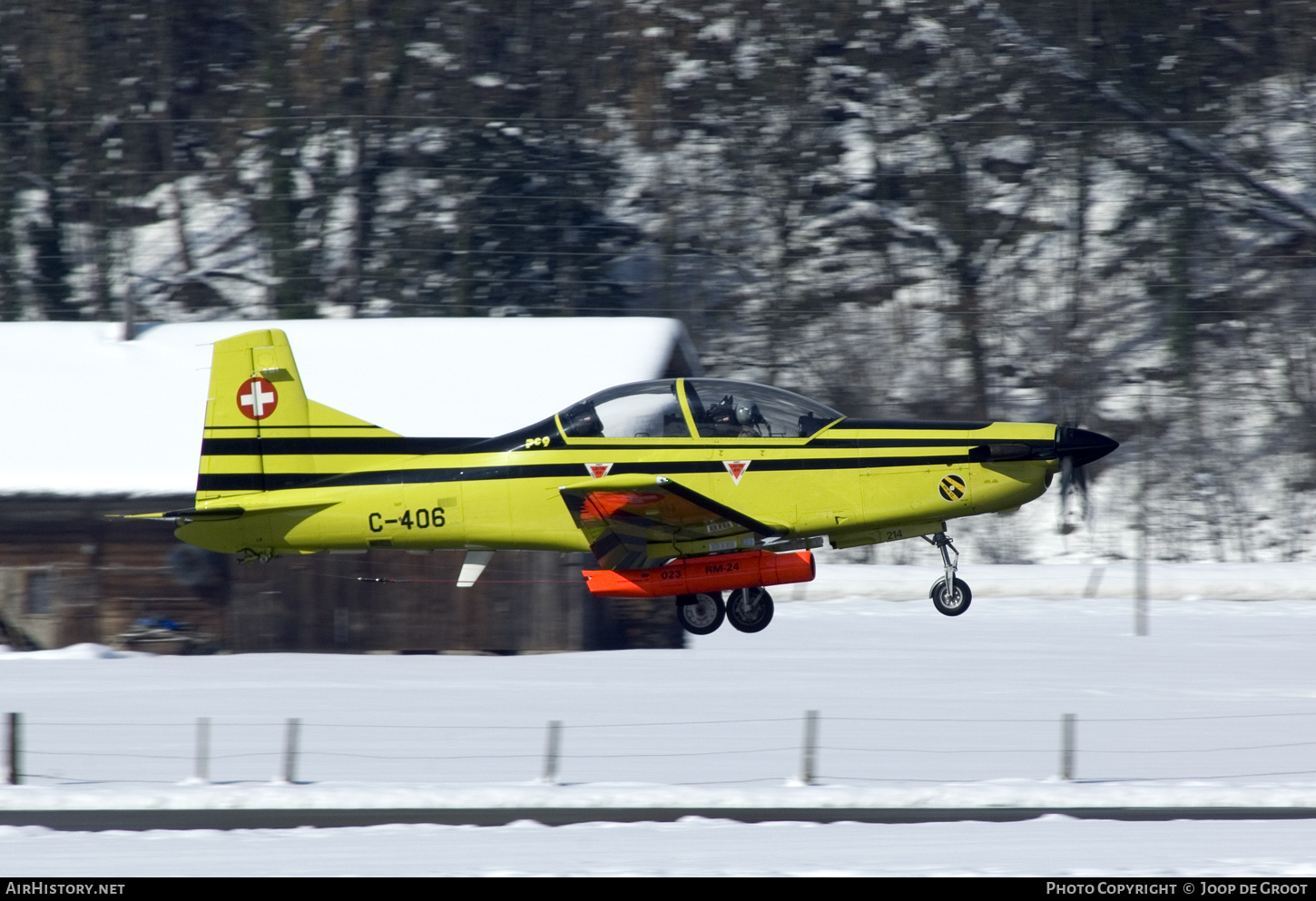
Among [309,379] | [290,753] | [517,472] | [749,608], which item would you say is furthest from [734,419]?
[309,379]

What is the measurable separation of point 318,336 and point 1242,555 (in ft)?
62.8

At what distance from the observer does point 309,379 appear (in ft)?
72.6

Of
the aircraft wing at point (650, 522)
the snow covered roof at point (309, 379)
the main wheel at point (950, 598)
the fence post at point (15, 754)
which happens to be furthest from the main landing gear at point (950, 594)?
the fence post at point (15, 754)

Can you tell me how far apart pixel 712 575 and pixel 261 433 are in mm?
4495

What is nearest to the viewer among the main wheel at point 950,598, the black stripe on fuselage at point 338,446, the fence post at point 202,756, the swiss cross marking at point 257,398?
the main wheel at point 950,598

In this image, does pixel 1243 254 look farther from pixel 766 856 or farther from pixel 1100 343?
pixel 766 856

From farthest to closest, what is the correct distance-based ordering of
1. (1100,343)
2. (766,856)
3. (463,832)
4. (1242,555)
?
(1100,343) → (1242,555) → (463,832) → (766,856)

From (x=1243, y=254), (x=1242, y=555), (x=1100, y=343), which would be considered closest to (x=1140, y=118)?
(x=1243, y=254)

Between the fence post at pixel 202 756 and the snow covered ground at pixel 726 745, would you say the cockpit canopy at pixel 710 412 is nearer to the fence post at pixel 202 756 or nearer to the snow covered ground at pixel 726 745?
the snow covered ground at pixel 726 745

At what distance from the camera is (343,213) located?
1375 inches

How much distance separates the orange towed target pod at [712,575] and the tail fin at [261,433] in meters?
2.64

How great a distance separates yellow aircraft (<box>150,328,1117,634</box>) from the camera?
12133 millimetres

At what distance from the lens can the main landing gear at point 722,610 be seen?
1288cm

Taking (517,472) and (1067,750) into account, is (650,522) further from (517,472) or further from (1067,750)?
(1067,750)
